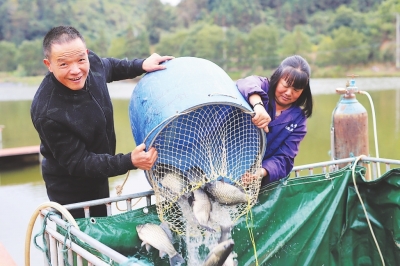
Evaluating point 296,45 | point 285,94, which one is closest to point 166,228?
point 285,94

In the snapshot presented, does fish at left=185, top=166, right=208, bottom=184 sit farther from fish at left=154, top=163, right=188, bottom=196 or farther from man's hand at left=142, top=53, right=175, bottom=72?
man's hand at left=142, top=53, right=175, bottom=72

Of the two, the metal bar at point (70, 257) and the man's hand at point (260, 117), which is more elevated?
the man's hand at point (260, 117)

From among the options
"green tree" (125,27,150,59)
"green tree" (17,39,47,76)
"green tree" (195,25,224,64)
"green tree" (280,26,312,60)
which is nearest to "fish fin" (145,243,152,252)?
"green tree" (195,25,224,64)

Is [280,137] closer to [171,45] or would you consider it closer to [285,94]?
[285,94]

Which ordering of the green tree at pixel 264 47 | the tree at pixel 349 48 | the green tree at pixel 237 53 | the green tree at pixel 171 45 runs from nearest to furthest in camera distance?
the tree at pixel 349 48 < the green tree at pixel 264 47 < the green tree at pixel 237 53 < the green tree at pixel 171 45

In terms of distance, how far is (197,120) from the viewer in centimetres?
227

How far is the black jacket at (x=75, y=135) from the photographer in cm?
204

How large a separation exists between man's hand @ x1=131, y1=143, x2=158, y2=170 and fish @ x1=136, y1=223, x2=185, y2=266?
382 millimetres

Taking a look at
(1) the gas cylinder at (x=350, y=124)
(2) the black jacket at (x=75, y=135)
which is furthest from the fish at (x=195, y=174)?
(1) the gas cylinder at (x=350, y=124)

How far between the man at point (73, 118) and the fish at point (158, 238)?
0.36m

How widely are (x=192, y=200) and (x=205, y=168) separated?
162mm

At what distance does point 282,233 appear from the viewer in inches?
108

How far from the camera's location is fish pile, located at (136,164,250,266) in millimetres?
2188

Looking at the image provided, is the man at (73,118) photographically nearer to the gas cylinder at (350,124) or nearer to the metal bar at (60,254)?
the metal bar at (60,254)
